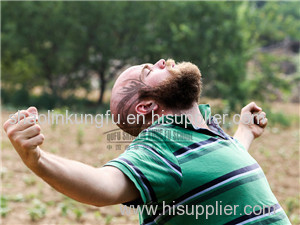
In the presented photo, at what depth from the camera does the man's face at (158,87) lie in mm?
1210

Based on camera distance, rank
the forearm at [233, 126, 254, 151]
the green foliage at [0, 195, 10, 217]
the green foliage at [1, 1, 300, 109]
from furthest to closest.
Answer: the green foliage at [1, 1, 300, 109]
the green foliage at [0, 195, 10, 217]
the forearm at [233, 126, 254, 151]

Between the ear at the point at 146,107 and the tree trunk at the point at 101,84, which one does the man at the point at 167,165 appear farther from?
the tree trunk at the point at 101,84

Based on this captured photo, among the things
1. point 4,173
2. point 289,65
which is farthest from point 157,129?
point 289,65

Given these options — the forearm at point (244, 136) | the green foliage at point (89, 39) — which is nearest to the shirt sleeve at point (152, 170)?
the forearm at point (244, 136)

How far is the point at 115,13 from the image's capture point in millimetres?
12867

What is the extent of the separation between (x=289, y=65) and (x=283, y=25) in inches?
250

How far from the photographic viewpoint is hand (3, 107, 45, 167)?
35.3 inches

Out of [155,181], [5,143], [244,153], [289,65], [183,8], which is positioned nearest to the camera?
[155,181]

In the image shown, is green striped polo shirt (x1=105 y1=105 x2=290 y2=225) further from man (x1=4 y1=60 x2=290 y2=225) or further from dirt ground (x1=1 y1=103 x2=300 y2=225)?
dirt ground (x1=1 y1=103 x2=300 y2=225)

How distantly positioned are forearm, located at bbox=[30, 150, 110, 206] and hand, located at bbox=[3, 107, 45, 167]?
0.06 ft

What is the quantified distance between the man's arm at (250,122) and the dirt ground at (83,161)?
51 centimetres

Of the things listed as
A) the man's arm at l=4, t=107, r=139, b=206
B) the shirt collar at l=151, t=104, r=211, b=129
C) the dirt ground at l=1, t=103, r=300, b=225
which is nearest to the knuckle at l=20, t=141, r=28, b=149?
the man's arm at l=4, t=107, r=139, b=206

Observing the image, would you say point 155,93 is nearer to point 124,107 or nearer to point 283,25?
point 124,107

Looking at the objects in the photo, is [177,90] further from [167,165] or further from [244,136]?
[244,136]
